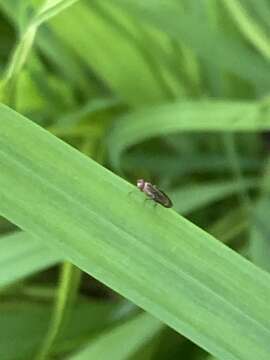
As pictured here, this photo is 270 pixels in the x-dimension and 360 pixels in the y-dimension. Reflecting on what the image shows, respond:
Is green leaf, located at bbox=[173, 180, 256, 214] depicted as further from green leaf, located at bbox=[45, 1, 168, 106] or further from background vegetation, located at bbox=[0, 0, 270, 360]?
green leaf, located at bbox=[45, 1, 168, 106]

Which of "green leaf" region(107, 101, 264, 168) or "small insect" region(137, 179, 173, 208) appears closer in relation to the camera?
"small insect" region(137, 179, 173, 208)

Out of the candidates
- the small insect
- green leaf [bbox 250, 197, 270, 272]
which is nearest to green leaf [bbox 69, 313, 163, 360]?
green leaf [bbox 250, 197, 270, 272]

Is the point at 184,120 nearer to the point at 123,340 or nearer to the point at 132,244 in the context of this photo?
the point at 123,340

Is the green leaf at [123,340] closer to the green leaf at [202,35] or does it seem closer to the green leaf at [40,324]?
the green leaf at [40,324]

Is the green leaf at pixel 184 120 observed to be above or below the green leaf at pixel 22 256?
above

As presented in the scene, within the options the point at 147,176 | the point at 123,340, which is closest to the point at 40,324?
the point at 123,340

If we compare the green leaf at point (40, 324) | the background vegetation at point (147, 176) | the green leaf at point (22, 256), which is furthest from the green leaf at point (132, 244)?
the green leaf at point (40, 324)

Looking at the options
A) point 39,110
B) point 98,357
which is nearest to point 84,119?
point 39,110
